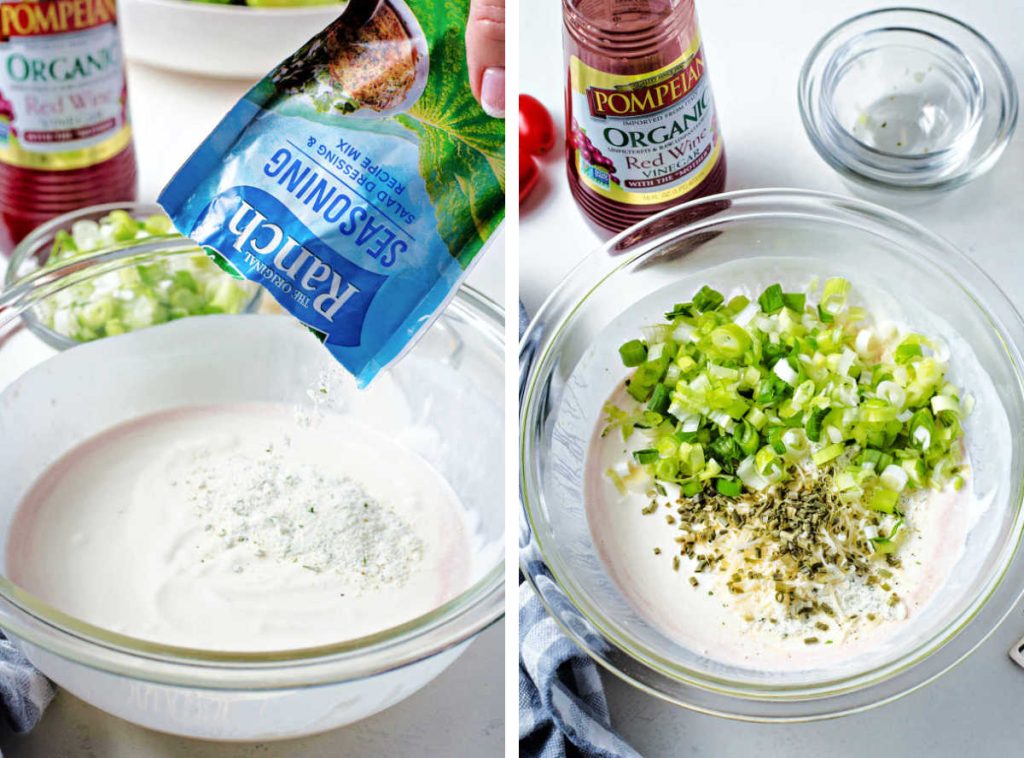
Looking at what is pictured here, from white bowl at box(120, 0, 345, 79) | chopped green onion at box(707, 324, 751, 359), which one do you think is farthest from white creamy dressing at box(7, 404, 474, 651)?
white bowl at box(120, 0, 345, 79)

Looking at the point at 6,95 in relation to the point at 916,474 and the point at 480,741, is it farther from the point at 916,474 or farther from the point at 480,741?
the point at 916,474

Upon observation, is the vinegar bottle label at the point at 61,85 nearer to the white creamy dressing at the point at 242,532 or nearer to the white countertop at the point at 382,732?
the white creamy dressing at the point at 242,532

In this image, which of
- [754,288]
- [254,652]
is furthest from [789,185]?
[254,652]

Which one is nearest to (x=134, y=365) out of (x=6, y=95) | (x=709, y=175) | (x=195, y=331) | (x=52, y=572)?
(x=195, y=331)

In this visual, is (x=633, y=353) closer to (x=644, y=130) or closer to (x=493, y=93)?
(x=644, y=130)

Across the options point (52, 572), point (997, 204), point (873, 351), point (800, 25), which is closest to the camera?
point (52, 572)

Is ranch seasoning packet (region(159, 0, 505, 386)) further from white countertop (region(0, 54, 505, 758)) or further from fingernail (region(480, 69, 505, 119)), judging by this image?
white countertop (region(0, 54, 505, 758))

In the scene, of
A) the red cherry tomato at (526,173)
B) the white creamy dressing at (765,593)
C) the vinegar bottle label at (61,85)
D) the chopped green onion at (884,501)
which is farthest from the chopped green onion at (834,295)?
the vinegar bottle label at (61,85)
